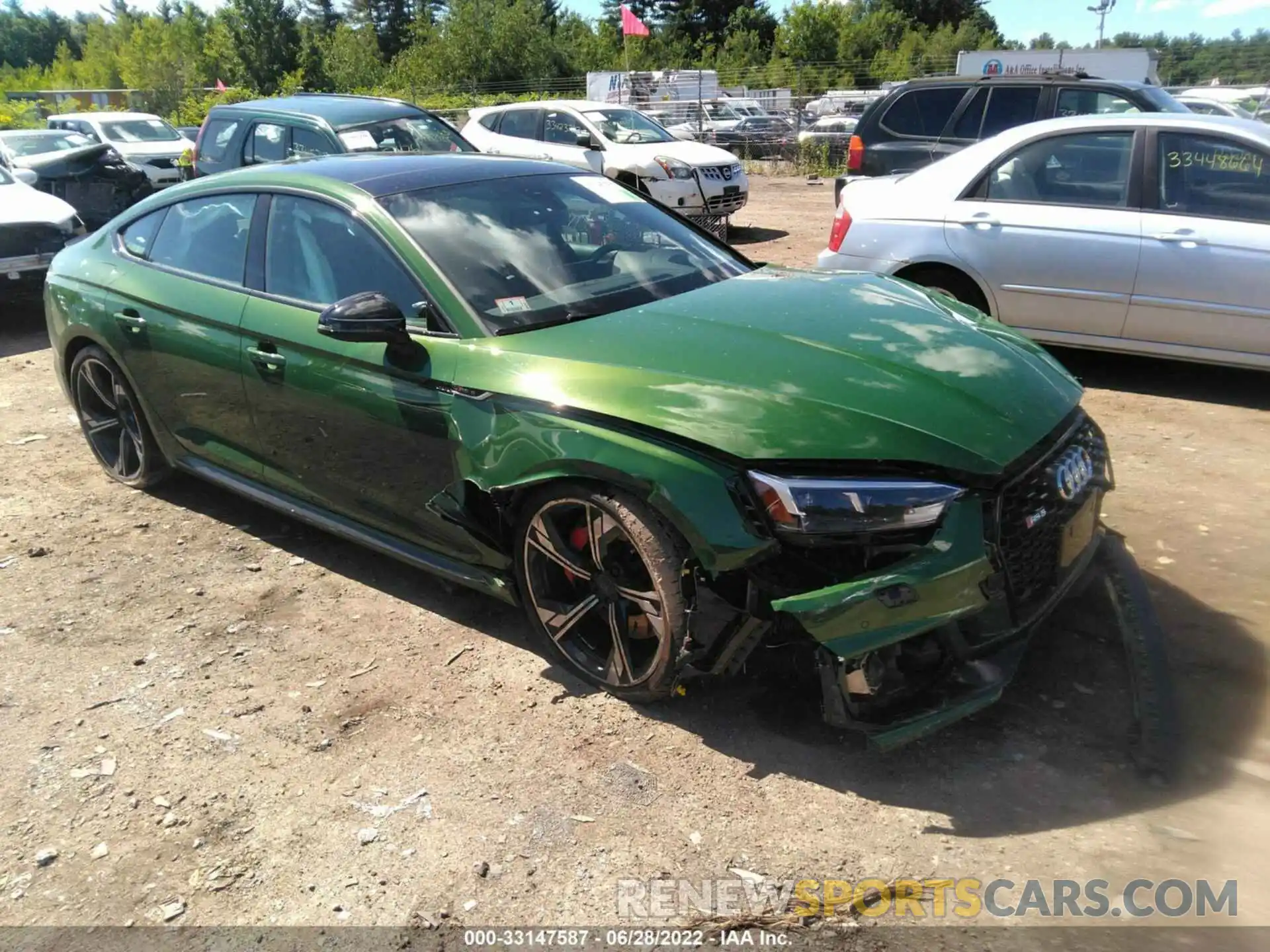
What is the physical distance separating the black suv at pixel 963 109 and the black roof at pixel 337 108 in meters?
4.82

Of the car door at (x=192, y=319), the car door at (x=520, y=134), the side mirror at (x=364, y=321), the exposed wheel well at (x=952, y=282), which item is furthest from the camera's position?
the car door at (x=520, y=134)

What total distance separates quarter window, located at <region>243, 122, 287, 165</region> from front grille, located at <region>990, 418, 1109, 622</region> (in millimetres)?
9242

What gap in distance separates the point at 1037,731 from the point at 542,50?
2003 inches

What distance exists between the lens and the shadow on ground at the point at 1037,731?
282 cm

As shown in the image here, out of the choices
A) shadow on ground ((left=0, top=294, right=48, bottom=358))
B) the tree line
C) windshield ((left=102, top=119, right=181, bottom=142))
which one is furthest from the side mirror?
the tree line

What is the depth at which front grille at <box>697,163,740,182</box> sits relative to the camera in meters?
12.9

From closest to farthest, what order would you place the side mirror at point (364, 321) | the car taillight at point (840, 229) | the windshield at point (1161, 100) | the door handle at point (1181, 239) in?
1. the side mirror at point (364, 321)
2. the door handle at point (1181, 239)
3. the car taillight at point (840, 229)
4. the windshield at point (1161, 100)

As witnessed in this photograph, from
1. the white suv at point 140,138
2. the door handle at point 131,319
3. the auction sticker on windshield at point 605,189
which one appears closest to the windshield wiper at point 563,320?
the auction sticker on windshield at point 605,189

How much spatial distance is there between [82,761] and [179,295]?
211 cm

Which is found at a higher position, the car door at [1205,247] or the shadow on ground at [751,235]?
A: the car door at [1205,247]

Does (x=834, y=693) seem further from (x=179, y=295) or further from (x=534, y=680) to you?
(x=179, y=295)

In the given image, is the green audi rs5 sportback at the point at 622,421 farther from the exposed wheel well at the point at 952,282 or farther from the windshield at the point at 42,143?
the windshield at the point at 42,143

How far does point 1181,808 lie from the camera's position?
2.74m

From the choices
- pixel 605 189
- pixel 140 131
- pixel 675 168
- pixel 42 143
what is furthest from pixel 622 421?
pixel 140 131
